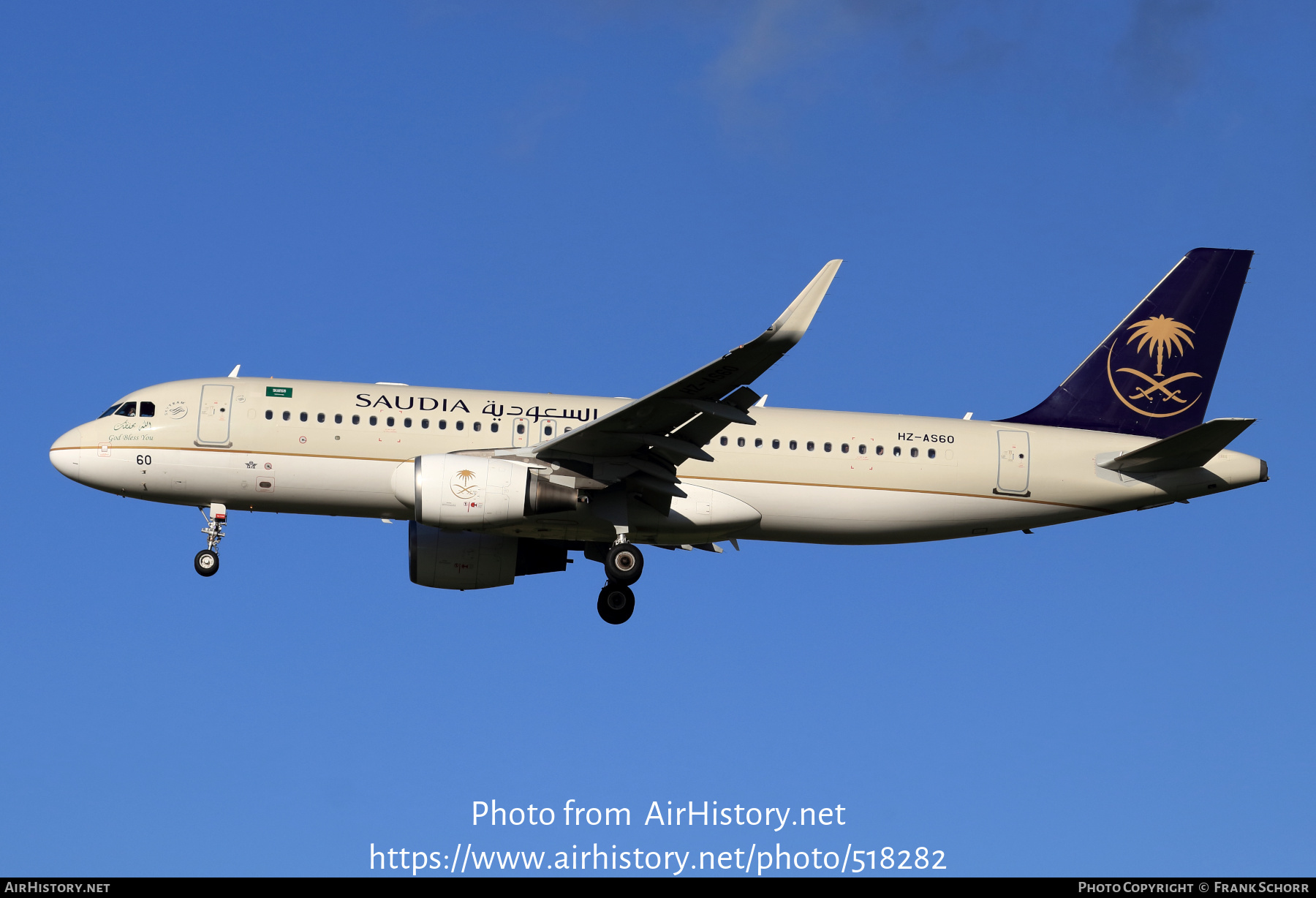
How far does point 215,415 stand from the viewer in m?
32.8

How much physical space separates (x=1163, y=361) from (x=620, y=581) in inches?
576

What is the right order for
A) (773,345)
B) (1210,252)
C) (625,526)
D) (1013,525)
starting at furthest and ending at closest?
(1210,252)
(1013,525)
(625,526)
(773,345)

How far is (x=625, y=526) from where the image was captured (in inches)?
1278

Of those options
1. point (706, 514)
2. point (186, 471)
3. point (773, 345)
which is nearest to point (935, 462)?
point (706, 514)

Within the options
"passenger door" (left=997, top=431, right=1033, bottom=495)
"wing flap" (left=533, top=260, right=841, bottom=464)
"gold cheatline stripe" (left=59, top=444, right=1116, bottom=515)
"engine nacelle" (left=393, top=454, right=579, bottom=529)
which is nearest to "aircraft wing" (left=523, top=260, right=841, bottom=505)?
"wing flap" (left=533, top=260, right=841, bottom=464)

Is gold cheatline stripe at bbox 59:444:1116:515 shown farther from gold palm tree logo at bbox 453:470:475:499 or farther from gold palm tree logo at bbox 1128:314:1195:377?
gold palm tree logo at bbox 1128:314:1195:377

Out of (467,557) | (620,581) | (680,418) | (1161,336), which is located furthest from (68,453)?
(1161,336)

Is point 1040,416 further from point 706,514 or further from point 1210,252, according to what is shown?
point 706,514

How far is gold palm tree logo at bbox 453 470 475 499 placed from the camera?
30.7 meters

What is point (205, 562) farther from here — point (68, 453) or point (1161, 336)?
point (1161, 336)

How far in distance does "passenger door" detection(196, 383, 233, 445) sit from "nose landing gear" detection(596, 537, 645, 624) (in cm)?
870

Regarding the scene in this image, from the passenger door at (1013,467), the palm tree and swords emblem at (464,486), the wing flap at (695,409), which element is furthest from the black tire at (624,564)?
the passenger door at (1013,467)

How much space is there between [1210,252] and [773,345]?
1595cm

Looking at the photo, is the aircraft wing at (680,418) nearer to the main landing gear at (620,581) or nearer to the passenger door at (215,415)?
the main landing gear at (620,581)
